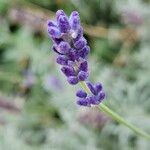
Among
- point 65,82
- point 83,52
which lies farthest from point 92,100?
point 65,82

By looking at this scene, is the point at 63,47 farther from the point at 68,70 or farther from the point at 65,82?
the point at 65,82

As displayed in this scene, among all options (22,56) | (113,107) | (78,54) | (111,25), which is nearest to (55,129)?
(113,107)

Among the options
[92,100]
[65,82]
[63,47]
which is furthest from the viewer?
[65,82]

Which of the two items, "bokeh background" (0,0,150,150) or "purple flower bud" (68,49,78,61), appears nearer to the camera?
"purple flower bud" (68,49,78,61)

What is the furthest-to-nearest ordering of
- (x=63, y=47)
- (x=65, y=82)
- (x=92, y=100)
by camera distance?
(x=65, y=82)
(x=92, y=100)
(x=63, y=47)

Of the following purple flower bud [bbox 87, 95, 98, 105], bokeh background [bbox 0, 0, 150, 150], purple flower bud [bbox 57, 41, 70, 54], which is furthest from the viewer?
bokeh background [bbox 0, 0, 150, 150]

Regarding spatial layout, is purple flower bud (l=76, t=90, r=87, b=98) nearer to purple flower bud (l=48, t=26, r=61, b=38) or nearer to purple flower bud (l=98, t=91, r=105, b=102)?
purple flower bud (l=98, t=91, r=105, b=102)

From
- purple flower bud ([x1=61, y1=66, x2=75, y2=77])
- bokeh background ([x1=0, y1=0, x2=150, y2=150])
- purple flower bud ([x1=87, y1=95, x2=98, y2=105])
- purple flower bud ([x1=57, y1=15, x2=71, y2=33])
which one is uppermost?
purple flower bud ([x1=57, y1=15, x2=71, y2=33])

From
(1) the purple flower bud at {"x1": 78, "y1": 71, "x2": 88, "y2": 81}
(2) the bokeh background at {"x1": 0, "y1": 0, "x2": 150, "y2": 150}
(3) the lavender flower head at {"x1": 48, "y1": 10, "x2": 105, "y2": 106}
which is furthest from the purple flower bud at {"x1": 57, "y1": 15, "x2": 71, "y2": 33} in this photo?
(2) the bokeh background at {"x1": 0, "y1": 0, "x2": 150, "y2": 150}
